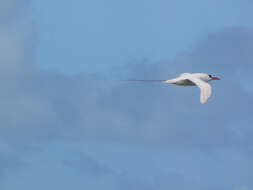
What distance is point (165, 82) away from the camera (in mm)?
129000

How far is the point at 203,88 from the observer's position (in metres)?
125

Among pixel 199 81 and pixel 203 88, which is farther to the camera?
pixel 199 81

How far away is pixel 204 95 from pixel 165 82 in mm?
7302

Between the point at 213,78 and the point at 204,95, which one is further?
the point at 213,78

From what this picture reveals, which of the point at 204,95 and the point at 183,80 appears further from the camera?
the point at 183,80

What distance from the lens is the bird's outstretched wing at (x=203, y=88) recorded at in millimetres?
121912

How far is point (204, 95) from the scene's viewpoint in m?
123

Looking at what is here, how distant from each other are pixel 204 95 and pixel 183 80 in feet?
27.3

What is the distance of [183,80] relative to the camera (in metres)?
131

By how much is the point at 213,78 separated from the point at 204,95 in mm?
14754

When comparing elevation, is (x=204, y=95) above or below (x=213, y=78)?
below

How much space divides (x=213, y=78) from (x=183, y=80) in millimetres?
7250

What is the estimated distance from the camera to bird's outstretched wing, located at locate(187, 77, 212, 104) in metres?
122
